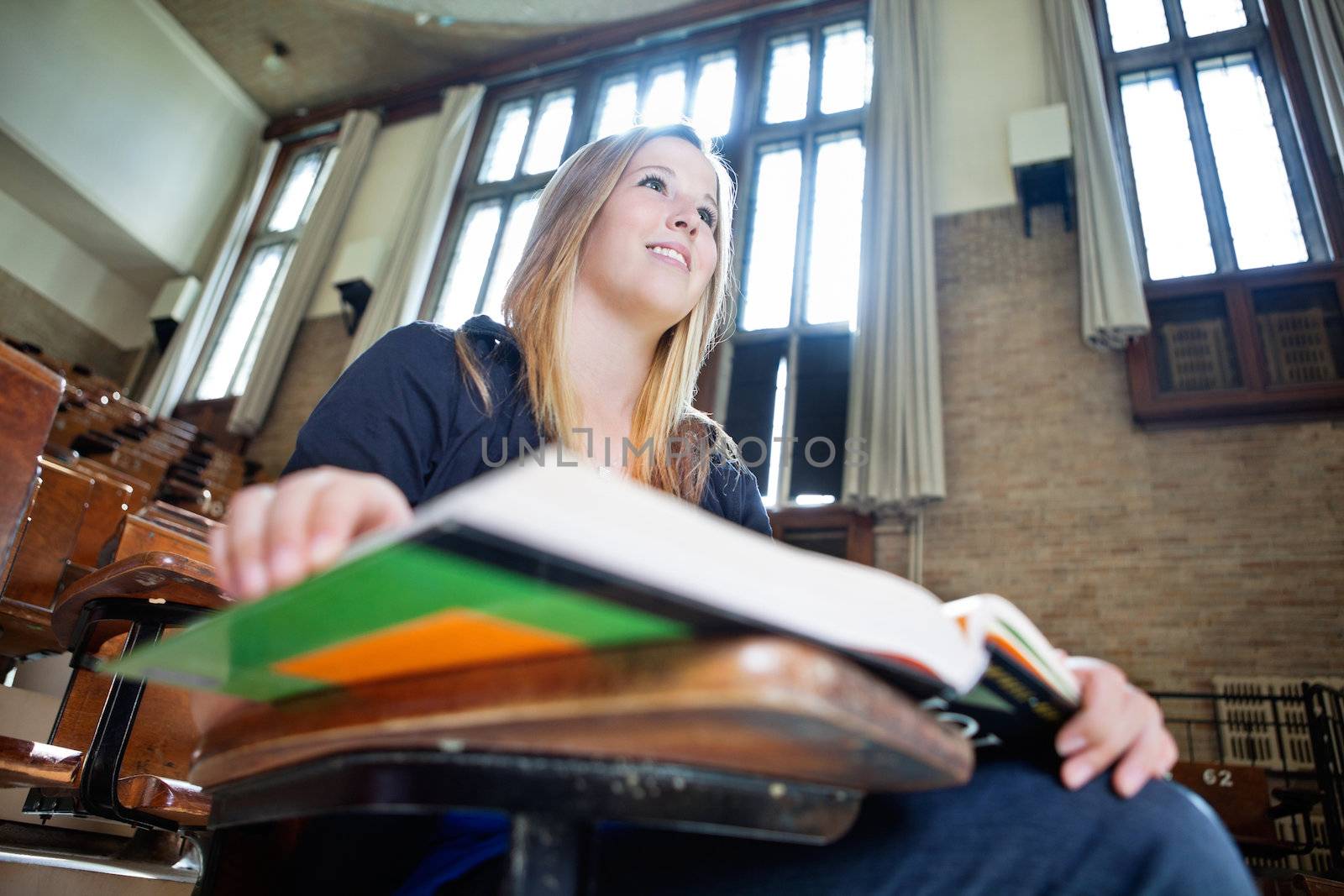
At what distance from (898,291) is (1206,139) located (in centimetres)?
261

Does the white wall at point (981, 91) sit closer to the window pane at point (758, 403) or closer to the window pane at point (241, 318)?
the window pane at point (758, 403)

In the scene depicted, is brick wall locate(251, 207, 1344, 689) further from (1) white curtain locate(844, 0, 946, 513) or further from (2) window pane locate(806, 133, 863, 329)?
(2) window pane locate(806, 133, 863, 329)

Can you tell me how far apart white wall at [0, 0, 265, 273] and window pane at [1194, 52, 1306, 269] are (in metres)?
11.0

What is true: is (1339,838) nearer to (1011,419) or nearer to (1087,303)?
(1011,419)

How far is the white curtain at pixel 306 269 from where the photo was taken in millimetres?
9430

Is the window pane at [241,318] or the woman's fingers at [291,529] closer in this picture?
the woman's fingers at [291,529]

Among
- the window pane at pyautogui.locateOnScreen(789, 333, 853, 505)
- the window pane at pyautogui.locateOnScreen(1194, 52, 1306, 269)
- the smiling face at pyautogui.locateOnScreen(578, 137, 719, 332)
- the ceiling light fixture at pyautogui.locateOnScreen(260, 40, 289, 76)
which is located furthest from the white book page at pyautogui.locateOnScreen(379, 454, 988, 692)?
the ceiling light fixture at pyautogui.locateOnScreen(260, 40, 289, 76)

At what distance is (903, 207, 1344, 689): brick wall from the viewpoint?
5141 mm

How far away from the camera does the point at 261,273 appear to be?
10.9 m

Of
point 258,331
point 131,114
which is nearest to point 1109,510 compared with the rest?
point 258,331

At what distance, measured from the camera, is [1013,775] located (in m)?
0.62

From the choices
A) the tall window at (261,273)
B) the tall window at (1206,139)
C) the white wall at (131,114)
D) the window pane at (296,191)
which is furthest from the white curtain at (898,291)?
the white wall at (131,114)

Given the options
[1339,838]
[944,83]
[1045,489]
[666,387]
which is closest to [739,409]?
[1045,489]

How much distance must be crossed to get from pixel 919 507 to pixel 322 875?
18.9 feet
